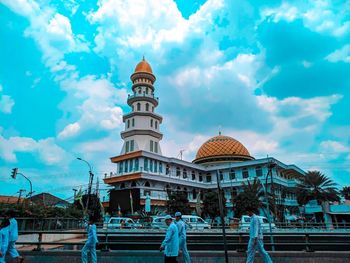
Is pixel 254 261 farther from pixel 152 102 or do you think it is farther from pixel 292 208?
pixel 292 208

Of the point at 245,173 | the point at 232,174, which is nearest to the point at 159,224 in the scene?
the point at 245,173

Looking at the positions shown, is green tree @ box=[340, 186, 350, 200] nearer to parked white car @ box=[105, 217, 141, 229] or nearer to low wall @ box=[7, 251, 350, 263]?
parked white car @ box=[105, 217, 141, 229]

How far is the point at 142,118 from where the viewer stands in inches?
1671

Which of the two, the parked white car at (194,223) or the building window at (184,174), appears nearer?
the parked white car at (194,223)

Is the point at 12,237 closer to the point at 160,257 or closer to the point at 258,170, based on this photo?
the point at 160,257

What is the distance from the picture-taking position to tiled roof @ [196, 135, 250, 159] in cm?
5069

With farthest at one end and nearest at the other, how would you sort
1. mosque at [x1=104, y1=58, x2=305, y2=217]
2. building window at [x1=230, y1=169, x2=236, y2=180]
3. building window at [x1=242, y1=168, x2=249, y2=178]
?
building window at [x1=230, y1=169, x2=236, y2=180] < building window at [x1=242, y1=168, x2=249, y2=178] < mosque at [x1=104, y1=58, x2=305, y2=217]

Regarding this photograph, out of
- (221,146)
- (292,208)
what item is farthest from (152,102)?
(292,208)

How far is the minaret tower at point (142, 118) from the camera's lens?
4122 centimetres

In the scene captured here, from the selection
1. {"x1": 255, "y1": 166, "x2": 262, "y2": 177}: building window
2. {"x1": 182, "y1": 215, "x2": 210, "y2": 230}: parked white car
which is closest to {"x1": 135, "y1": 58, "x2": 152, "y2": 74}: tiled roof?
{"x1": 255, "y1": 166, "x2": 262, "y2": 177}: building window

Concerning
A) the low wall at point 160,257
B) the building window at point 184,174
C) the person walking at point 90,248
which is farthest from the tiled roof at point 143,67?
the person walking at point 90,248

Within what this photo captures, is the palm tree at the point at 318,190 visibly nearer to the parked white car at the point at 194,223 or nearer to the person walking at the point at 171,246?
the parked white car at the point at 194,223

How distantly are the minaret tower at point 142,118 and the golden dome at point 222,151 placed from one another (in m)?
12.5

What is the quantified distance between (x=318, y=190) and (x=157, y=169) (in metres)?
22.1
